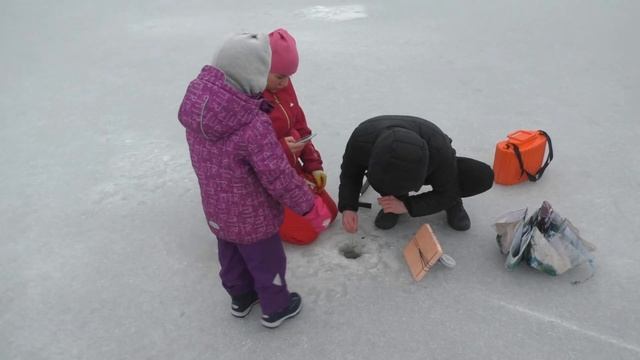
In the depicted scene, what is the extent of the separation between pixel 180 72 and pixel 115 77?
1.74ft

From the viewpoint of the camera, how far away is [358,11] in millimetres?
4988

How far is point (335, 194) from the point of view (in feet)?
8.02

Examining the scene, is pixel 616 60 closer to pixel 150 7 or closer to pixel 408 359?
pixel 408 359

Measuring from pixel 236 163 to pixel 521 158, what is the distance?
4.97 ft

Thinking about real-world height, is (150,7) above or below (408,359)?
above

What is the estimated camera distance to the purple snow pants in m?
1.63

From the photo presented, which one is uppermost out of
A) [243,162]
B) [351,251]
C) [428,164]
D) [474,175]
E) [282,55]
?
[282,55]

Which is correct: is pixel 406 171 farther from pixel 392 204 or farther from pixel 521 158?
pixel 521 158

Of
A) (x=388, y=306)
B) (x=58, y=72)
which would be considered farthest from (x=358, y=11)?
(x=388, y=306)

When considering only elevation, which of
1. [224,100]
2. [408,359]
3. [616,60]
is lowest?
[408,359]

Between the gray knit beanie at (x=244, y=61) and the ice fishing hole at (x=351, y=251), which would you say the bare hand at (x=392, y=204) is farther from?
the gray knit beanie at (x=244, y=61)

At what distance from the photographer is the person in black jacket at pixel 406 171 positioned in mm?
1668

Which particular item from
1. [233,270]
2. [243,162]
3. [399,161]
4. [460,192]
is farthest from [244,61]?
[460,192]

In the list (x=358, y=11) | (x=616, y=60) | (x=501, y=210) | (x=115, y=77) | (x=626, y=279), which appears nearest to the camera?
(x=626, y=279)
